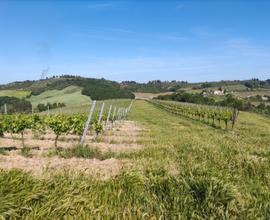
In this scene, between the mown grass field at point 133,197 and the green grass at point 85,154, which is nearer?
the mown grass field at point 133,197

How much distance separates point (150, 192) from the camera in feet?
21.5

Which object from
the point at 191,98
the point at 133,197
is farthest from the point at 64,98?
the point at 133,197

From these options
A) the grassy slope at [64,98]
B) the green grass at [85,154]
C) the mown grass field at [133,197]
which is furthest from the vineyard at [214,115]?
the grassy slope at [64,98]

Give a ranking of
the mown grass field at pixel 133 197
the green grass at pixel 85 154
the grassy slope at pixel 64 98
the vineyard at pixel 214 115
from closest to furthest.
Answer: the mown grass field at pixel 133 197, the green grass at pixel 85 154, the vineyard at pixel 214 115, the grassy slope at pixel 64 98

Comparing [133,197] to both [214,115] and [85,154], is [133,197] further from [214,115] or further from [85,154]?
[214,115]

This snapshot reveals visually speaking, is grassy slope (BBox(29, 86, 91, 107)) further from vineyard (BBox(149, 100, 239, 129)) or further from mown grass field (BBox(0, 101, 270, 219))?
mown grass field (BBox(0, 101, 270, 219))

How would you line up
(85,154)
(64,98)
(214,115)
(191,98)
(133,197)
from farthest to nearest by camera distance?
(191,98) → (64,98) → (214,115) → (85,154) → (133,197)

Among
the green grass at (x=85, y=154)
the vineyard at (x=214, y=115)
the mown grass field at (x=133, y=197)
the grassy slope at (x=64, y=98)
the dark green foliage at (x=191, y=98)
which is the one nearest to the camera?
the mown grass field at (x=133, y=197)

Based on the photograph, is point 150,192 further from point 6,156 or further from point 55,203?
point 6,156

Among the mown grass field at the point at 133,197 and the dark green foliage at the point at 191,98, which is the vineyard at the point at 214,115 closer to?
the mown grass field at the point at 133,197

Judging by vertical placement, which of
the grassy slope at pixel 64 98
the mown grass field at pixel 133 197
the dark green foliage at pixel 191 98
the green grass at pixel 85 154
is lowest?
the dark green foliage at pixel 191 98

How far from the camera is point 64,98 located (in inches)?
A: 3981

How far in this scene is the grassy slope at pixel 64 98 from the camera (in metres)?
95.8

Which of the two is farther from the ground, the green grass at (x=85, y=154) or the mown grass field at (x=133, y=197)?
the mown grass field at (x=133, y=197)
